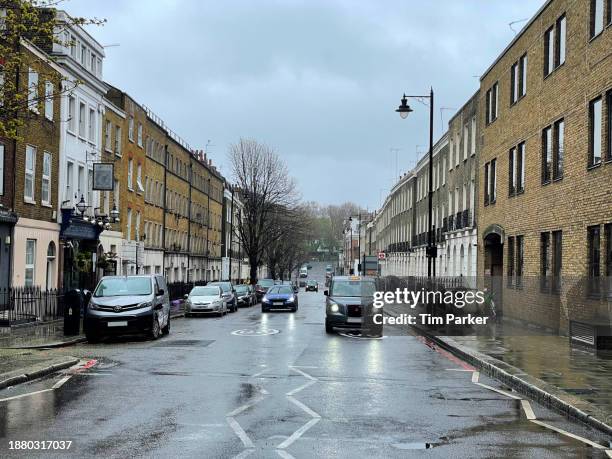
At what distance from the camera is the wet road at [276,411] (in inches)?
311

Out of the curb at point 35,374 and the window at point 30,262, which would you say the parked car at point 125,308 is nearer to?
the curb at point 35,374

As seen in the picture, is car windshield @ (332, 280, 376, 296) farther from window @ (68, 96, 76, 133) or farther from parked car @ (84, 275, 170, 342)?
window @ (68, 96, 76, 133)

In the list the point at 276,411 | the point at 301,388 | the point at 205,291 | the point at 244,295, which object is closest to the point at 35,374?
the point at 301,388

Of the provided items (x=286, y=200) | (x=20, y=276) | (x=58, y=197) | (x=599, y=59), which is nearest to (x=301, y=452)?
(x=599, y=59)

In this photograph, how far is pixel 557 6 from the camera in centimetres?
2380

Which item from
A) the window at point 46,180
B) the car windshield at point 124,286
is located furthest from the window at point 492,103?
the window at point 46,180

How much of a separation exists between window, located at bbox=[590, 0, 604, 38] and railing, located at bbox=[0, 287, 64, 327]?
18358 mm

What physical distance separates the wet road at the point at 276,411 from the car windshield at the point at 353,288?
7.64 metres

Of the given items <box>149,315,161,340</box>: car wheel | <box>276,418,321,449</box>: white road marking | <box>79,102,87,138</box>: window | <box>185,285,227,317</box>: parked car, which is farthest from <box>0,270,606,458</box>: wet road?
<box>79,102,87,138</box>: window

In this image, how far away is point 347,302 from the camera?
24.3 meters

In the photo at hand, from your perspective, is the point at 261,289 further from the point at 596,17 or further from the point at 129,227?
the point at 596,17

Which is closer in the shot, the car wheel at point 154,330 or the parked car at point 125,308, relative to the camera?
the parked car at point 125,308

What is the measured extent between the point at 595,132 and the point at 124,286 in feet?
44.8

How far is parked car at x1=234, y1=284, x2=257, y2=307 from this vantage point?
49.3 meters
